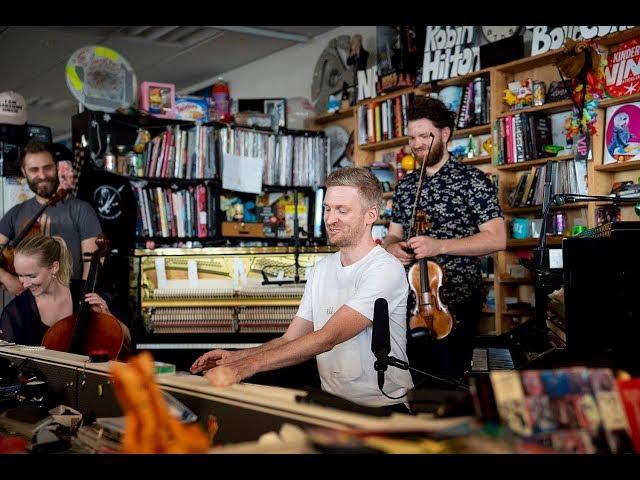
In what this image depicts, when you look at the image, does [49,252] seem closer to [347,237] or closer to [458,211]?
[347,237]

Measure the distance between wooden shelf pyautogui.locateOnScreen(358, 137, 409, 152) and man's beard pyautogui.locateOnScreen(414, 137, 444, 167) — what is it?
2955mm

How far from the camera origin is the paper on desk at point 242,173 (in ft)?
19.1

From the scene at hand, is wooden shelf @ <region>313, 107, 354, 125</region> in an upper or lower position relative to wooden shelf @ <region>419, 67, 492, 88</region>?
upper

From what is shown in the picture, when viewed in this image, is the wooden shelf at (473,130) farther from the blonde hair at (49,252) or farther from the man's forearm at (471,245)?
the blonde hair at (49,252)

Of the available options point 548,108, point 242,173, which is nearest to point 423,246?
point 548,108

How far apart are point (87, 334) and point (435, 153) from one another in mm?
1781

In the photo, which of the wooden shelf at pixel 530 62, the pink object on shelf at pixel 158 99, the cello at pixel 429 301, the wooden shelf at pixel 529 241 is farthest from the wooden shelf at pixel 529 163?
the pink object on shelf at pixel 158 99

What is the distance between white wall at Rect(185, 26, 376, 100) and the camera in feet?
25.4

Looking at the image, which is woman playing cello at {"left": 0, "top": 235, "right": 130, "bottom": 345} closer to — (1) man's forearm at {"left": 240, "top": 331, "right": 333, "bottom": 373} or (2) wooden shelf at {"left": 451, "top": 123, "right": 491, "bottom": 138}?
(1) man's forearm at {"left": 240, "top": 331, "right": 333, "bottom": 373}

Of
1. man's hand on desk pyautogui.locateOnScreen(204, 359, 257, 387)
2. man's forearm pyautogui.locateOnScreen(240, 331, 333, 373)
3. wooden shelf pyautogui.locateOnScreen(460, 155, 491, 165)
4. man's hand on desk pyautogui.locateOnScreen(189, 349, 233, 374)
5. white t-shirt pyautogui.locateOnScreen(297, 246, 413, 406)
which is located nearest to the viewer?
man's hand on desk pyautogui.locateOnScreen(204, 359, 257, 387)

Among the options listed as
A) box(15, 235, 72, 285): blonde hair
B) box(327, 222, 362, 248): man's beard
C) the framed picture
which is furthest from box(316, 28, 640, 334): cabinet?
box(15, 235, 72, 285): blonde hair
